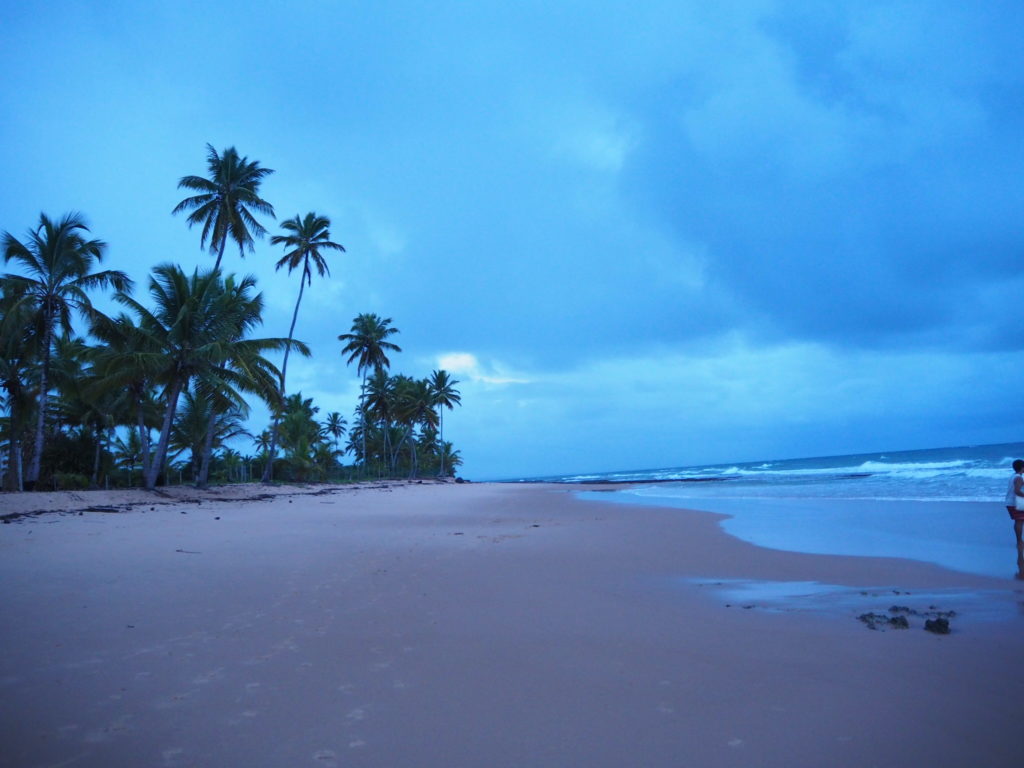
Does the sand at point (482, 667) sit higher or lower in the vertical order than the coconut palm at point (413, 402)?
lower

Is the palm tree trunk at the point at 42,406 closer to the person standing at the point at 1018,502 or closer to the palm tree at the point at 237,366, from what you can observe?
the palm tree at the point at 237,366

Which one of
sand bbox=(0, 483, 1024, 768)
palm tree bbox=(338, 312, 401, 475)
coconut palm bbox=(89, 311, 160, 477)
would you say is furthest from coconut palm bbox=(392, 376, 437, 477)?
sand bbox=(0, 483, 1024, 768)

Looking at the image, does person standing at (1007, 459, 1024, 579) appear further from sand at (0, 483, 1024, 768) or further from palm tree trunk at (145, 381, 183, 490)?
palm tree trunk at (145, 381, 183, 490)

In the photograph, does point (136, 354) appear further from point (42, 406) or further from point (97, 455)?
point (97, 455)

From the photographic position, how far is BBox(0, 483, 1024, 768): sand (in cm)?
274

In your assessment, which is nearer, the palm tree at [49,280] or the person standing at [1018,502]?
the person standing at [1018,502]

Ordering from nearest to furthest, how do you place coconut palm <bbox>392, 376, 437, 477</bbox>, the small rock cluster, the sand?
the sand → the small rock cluster → coconut palm <bbox>392, 376, 437, 477</bbox>

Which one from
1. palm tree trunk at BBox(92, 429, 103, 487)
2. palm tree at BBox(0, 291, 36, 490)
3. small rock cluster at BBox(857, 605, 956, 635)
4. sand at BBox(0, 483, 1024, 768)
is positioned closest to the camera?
sand at BBox(0, 483, 1024, 768)

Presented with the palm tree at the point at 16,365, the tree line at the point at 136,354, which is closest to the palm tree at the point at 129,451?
the tree line at the point at 136,354

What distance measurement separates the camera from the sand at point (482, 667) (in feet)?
8.98

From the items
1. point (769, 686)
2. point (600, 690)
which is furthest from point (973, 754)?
point (600, 690)

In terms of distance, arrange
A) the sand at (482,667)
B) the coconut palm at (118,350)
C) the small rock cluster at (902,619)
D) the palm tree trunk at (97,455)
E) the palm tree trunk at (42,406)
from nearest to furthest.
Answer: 1. the sand at (482,667)
2. the small rock cluster at (902,619)
3. the palm tree trunk at (42,406)
4. the coconut palm at (118,350)
5. the palm tree trunk at (97,455)

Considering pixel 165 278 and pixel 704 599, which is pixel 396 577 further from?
Result: pixel 165 278

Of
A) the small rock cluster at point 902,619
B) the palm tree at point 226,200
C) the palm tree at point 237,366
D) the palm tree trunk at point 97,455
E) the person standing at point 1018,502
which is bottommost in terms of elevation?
the small rock cluster at point 902,619
